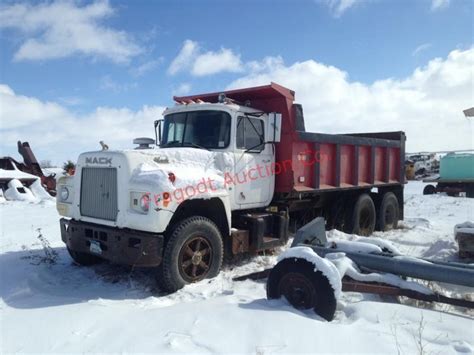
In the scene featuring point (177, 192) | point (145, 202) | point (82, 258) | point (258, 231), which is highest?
point (177, 192)

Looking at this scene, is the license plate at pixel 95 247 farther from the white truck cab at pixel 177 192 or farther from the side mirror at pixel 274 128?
the side mirror at pixel 274 128

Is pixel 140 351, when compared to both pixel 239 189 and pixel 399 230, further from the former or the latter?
pixel 399 230

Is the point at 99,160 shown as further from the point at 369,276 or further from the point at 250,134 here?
the point at 369,276

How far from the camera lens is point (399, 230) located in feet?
33.8

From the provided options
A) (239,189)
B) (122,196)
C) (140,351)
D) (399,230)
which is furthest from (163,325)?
(399,230)

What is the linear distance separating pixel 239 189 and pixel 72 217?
2.52m

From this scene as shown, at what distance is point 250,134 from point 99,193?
2.58 meters

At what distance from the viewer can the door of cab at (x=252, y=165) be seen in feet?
21.3

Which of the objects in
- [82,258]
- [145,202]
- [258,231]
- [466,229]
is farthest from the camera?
[466,229]

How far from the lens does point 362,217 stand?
9766mm

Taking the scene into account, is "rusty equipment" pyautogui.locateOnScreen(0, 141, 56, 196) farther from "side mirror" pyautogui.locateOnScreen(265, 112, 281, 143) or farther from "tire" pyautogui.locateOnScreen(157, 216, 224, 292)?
"tire" pyautogui.locateOnScreen(157, 216, 224, 292)

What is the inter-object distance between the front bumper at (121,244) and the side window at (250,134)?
7.55ft

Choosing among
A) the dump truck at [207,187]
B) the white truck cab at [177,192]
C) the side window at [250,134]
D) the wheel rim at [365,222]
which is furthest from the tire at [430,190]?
the side window at [250,134]

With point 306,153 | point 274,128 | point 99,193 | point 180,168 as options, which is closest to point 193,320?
point 180,168
